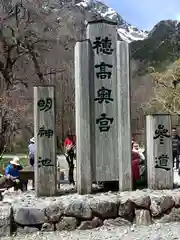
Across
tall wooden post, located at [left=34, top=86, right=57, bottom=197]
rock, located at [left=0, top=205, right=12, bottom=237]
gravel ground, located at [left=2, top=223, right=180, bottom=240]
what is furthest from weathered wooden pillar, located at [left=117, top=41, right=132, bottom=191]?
rock, located at [left=0, top=205, right=12, bottom=237]

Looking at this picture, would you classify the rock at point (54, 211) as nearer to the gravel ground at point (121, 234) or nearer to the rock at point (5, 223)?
the gravel ground at point (121, 234)

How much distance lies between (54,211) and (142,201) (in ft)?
4.53

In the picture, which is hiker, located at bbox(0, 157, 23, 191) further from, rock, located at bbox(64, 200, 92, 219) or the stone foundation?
rock, located at bbox(64, 200, 92, 219)

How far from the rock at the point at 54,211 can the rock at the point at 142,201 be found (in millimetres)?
1145

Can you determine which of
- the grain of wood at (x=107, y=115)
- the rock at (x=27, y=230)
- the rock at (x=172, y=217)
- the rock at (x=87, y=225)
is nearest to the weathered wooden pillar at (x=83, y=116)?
the grain of wood at (x=107, y=115)

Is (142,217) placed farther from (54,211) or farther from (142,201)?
(54,211)

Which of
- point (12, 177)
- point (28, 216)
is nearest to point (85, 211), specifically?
point (28, 216)

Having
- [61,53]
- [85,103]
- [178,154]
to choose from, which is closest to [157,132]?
[85,103]

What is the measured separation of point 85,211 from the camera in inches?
225

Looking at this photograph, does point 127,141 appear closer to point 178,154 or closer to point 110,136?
point 110,136

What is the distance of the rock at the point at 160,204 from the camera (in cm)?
591

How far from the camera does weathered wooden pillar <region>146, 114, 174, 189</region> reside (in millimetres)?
6578

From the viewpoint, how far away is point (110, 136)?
6.57 m

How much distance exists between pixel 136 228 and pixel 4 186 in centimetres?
323
